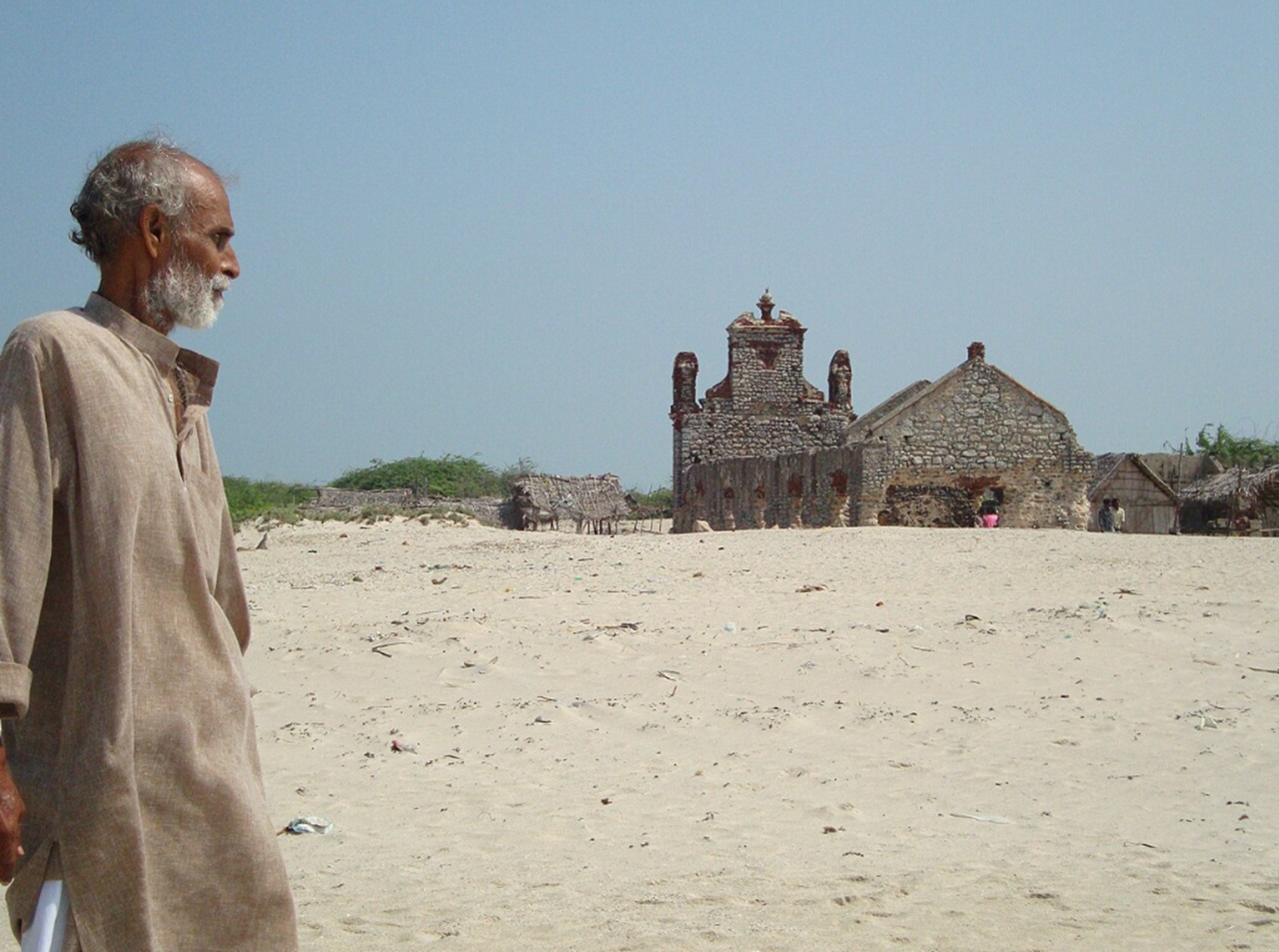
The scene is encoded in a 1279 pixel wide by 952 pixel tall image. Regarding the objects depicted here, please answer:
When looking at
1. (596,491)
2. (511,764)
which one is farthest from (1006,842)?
(596,491)

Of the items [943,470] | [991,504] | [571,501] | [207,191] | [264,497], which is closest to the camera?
[207,191]

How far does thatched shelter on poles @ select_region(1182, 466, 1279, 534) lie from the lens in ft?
87.6

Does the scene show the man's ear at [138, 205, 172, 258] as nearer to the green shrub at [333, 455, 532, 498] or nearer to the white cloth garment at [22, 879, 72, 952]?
the white cloth garment at [22, 879, 72, 952]

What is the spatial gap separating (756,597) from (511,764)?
4.45m

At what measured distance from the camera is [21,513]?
7.36ft

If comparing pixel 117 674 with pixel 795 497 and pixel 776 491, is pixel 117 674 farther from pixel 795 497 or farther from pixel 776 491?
pixel 776 491

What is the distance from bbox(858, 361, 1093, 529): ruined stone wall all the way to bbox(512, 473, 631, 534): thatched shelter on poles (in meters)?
11.4

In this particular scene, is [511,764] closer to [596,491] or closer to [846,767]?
[846,767]

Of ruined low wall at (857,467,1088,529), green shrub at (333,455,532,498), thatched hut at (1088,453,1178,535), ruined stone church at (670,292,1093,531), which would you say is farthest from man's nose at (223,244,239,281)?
green shrub at (333,455,532,498)

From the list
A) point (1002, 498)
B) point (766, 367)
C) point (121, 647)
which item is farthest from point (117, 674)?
point (766, 367)

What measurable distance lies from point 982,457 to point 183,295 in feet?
74.7

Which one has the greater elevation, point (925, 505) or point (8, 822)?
Result: point (925, 505)

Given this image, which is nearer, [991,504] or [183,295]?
[183,295]

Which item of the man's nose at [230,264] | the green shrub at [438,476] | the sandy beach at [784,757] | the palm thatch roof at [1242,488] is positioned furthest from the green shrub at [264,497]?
the man's nose at [230,264]
